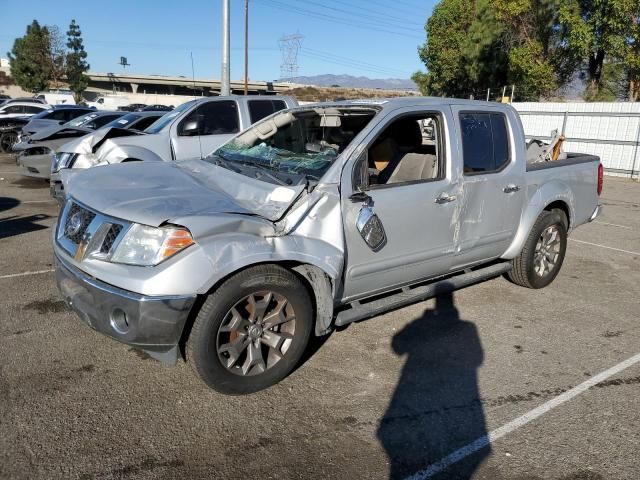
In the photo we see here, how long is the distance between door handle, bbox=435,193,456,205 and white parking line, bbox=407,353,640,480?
5.27ft


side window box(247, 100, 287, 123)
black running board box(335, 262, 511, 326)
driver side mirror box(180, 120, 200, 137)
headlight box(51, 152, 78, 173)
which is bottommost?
black running board box(335, 262, 511, 326)

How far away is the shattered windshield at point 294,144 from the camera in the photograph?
375cm

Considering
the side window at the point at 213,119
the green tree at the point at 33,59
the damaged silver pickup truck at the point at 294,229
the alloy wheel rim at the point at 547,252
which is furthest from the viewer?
the green tree at the point at 33,59

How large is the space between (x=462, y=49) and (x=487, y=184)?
116 feet

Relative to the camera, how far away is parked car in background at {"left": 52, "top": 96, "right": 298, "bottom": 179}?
8141 mm

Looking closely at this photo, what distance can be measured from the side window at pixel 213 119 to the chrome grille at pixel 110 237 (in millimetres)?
5728

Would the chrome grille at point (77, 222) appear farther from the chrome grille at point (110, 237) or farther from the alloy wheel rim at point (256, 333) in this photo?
the alloy wheel rim at point (256, 333)

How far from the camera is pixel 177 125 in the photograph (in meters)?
8.62

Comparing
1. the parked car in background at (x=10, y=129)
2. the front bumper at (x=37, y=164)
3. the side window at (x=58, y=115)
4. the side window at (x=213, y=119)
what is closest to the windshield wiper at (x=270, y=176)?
the side window at (x=213, y=119)

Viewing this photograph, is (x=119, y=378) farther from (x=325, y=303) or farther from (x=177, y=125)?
(x=177, y=125)

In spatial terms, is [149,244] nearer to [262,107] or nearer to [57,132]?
[262,107]

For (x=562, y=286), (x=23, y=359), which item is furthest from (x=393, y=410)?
(x=562, y=286)

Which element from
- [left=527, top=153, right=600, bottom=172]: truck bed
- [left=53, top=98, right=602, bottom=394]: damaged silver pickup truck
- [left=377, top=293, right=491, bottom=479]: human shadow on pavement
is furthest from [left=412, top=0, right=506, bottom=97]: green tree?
[left=377, top=293, right=491, bottom=479]: human shadow on pavement

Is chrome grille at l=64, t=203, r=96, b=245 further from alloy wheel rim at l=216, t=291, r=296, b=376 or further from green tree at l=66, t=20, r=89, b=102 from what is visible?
green tree at l=66, t=20, r=89, b=102
